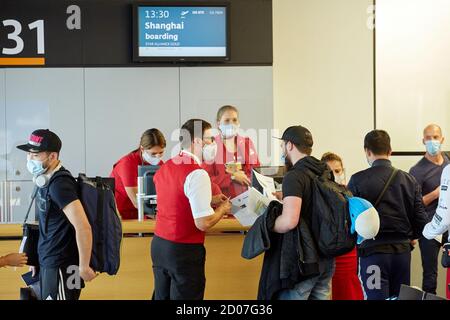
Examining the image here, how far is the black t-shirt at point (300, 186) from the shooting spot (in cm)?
316

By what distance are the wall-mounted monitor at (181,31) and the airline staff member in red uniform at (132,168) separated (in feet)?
3.93

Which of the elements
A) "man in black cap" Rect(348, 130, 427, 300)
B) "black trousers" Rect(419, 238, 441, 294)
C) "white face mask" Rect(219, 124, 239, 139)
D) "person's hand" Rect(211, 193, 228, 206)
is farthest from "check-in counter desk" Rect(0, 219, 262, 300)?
"black trousers" Rect(419, 238, 441, 294)

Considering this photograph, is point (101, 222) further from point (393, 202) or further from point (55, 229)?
point (393, 202)

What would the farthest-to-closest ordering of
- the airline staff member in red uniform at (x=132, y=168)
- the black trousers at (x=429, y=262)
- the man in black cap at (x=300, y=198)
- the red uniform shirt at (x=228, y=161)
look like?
1. the black trousers at (x=429, y=262)
2. the airline staff member in red uniform at (x=132, y=168)
3. the red uniform shirt at (x=228, y=161)
4. the man in black cap at (x=300, y=198)

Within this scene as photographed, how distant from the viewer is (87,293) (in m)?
4.30

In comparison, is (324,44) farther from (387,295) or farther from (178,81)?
(387,295)

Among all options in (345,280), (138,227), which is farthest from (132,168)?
(345,280)

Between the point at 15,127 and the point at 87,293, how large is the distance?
2266 millimetres

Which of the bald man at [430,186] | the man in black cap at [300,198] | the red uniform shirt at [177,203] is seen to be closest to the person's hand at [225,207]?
the red uniform shirt at [177,203]

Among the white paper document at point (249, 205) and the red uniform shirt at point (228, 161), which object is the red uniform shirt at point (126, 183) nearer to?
the red uniform shirt at point (228, 161)

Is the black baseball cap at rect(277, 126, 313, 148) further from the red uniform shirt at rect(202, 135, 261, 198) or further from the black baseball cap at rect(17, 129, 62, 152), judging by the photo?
the red uniform shirt at rect(202, 135, 261, 198)

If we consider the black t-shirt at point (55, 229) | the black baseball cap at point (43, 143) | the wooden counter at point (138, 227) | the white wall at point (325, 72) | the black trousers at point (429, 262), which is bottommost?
the black trousers at point (429, 262)

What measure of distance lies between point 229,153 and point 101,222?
73.4 inches

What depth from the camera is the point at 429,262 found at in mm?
5152
